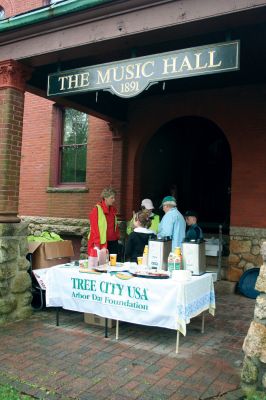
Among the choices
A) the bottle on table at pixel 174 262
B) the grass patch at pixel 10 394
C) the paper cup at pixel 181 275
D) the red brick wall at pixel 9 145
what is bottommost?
the grass patch at pixel 10 394

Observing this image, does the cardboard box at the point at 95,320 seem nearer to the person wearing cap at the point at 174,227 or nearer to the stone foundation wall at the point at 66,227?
the person wearing cap at the point at 174,227

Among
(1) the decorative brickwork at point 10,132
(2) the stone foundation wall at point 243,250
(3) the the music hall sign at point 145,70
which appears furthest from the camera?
(2) the stone foundation wall at point 243,250

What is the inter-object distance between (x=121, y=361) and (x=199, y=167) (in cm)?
854

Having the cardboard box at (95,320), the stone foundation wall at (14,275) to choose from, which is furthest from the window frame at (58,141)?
the cardboard box at (95,320)

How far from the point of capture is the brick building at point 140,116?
491 centimetres

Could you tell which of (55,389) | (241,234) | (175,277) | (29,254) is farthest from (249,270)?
(55,389)

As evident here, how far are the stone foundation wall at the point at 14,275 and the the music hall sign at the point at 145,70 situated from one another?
2.04 metres

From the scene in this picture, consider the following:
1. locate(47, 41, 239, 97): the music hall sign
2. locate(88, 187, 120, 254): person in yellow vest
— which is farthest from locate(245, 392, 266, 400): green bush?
locate(47, 41, 239, 97): the music hall sign

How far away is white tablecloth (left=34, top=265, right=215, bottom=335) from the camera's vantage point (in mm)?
4520

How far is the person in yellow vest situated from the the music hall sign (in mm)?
1746

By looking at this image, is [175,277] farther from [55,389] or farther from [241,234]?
[241,234]

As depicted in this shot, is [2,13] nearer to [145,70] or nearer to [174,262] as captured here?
[145,70]

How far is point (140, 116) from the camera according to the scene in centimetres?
923

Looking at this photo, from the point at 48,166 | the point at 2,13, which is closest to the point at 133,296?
the point at 48,166
